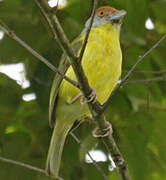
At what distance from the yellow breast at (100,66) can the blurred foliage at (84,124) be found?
0.20m

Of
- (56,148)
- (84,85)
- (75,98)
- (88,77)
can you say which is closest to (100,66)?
(88,77)

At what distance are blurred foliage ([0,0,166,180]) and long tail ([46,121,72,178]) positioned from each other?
190mm

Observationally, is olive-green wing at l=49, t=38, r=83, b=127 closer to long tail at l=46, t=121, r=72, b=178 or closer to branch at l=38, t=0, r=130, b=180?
long tail at l=46, t=121, r=72, b=178

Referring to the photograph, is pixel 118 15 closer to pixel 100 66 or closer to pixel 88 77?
pixel 100 66

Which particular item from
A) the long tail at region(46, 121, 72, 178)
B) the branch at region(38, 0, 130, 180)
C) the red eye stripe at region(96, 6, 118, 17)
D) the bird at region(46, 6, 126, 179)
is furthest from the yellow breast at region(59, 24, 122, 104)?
the branch at region(38, 0, 130, 180)

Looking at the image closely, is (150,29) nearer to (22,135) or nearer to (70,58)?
(22,135)

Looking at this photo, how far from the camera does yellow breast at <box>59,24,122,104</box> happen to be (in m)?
3.55

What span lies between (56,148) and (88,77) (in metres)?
0.71

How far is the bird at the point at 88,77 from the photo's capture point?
3.56 m

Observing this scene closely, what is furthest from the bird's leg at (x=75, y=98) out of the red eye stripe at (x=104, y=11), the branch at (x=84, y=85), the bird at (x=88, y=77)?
the red eye stripe at (x=104, y=11)

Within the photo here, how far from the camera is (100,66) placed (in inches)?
140

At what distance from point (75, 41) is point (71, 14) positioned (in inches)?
9.8

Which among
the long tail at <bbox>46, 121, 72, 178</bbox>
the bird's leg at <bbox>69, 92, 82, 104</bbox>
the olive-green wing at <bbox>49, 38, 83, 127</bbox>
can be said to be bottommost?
the long tail at <bbox>46, 121, 72, 178</bbox>

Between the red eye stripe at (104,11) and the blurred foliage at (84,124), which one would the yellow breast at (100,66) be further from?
the red eye stripe at (104,11)
